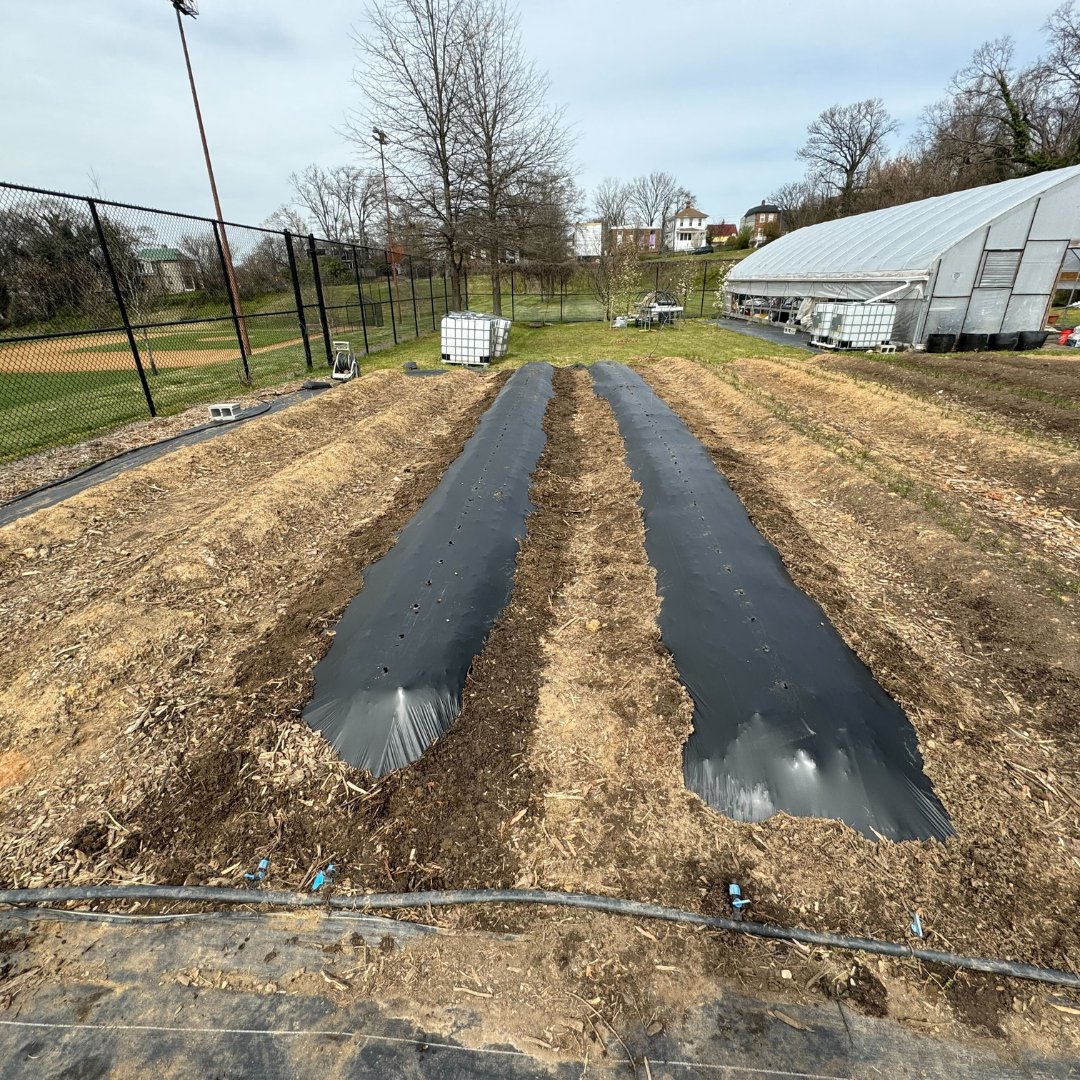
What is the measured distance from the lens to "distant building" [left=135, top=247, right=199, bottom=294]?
32.5 feet

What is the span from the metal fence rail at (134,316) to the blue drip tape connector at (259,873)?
7.12m

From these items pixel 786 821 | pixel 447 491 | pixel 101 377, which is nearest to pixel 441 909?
pixel 786 821

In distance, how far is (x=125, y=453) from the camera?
23.1 feet

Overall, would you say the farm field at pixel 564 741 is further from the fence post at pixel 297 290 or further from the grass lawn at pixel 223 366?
the fence post at pixel 297 290

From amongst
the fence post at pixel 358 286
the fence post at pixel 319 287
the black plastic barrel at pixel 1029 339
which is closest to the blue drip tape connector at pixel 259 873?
the fence post at pixel 319 287

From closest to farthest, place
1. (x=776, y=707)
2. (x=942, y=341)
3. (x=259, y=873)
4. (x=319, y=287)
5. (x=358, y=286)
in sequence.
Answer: (x=259, y=873), (x=776, y=707), (x=319, y=287), (x=942, y=341), (x=358, y=286)

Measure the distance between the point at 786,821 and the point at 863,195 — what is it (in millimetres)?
49988

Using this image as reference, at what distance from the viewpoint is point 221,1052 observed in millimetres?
1726

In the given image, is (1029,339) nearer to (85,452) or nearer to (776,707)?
(776,707)

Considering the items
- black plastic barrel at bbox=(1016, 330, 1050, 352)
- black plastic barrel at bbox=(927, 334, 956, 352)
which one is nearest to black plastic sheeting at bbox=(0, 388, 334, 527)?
black plastic barrel at bbox=(927, 334, 956, 352)

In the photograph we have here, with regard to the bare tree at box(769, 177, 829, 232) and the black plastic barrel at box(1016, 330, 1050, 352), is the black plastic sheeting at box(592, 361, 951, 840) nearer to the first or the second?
the black plastic barrel at box(1016, 330, 1050, 352)

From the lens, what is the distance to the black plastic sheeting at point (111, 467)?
18.2 feet

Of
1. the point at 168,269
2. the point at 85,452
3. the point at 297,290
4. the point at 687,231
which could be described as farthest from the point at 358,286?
the point at 687,231

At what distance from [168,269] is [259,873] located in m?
12.6
